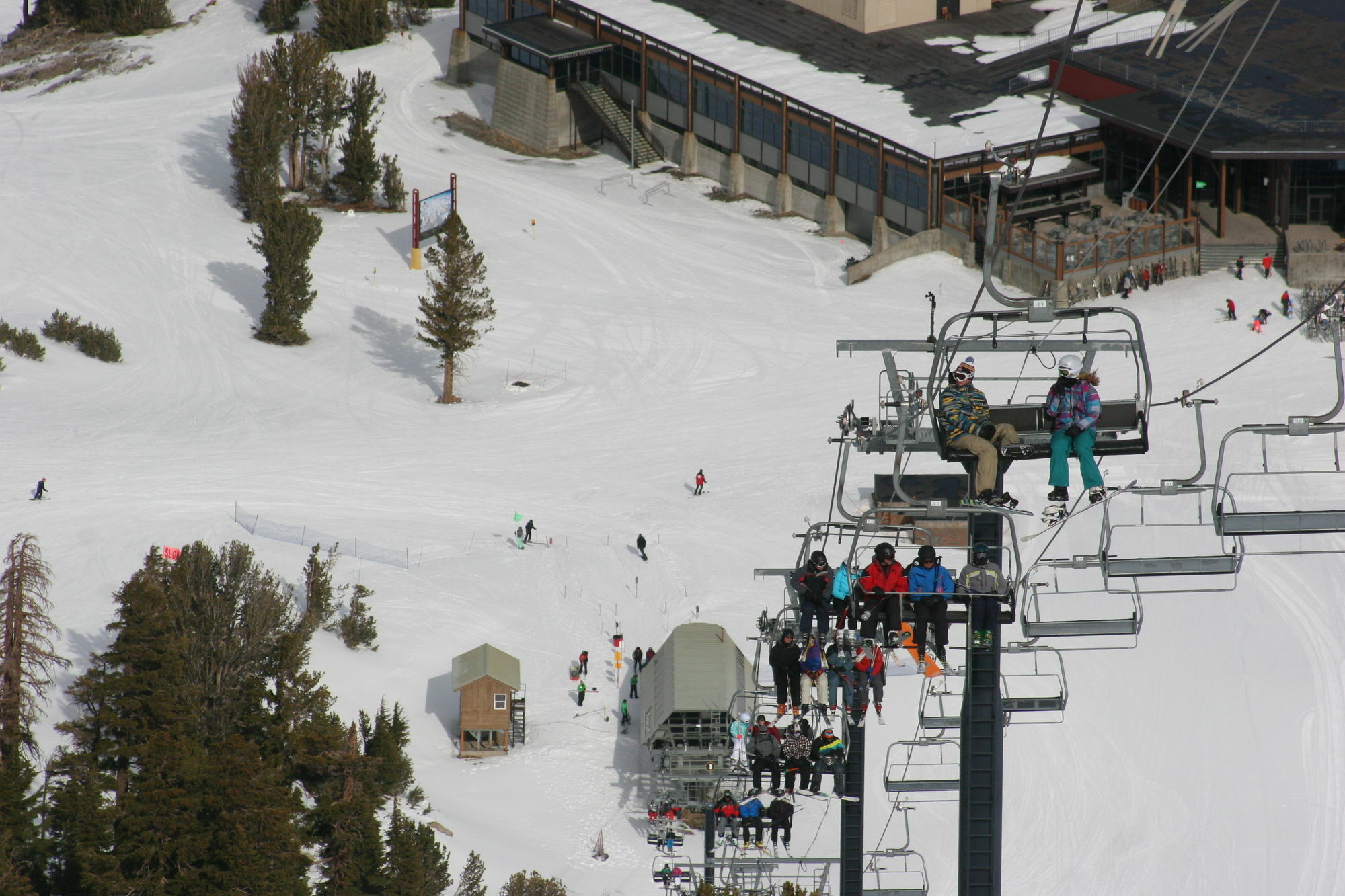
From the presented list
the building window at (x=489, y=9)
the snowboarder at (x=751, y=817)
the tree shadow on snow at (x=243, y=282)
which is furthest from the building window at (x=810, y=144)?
the snowboarder at (x=751, y=817)

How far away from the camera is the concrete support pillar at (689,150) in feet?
254

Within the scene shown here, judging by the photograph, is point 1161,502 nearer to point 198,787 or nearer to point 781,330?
point 781,330

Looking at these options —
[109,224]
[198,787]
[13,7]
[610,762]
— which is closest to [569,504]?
[610,762]

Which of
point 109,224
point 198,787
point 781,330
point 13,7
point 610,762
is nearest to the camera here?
point 198,787

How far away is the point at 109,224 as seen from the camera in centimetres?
7312

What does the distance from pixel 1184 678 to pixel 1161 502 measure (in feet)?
31.0

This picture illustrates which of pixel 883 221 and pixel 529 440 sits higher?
pixel 883 221

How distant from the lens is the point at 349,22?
87.1m

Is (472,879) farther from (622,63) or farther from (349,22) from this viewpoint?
(349,22)

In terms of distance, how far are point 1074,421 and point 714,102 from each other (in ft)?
183

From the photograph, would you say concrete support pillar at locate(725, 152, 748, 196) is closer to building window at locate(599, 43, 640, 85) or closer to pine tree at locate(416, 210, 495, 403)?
building window at locate(599, 43, 640, 85)

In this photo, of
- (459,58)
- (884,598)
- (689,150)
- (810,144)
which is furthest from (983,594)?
(459,58)

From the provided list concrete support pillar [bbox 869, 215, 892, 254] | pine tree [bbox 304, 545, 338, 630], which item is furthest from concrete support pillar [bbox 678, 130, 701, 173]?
pine tree [bbox 304, 545, 338, 630]

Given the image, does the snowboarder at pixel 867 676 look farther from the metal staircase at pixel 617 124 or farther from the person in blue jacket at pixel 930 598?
the metal staircase at pixel 617 124
